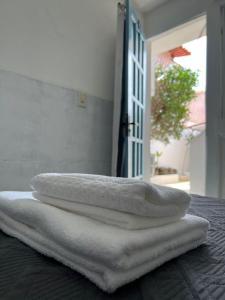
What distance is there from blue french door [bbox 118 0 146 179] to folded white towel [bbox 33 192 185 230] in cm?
145

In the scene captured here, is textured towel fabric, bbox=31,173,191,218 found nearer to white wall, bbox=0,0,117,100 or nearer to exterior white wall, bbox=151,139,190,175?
white wall, bbox=0,0,117,100

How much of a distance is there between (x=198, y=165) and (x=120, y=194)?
144 inches

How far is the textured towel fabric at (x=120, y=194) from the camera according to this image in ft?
1.50

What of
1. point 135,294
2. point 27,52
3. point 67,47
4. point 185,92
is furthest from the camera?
point 185,92

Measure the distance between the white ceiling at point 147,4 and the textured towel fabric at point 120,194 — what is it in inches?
95.7

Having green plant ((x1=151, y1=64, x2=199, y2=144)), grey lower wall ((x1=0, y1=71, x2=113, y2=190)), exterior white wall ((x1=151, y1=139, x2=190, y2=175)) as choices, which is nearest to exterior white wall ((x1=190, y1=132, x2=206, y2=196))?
green plant ((x1=151, y1=64, x2=199, y2=144))

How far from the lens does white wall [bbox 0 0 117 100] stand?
1.50 m

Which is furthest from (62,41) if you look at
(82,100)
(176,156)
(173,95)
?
(176,156)

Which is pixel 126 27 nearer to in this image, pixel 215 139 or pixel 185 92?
pixel 215 139

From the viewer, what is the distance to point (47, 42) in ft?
5.51

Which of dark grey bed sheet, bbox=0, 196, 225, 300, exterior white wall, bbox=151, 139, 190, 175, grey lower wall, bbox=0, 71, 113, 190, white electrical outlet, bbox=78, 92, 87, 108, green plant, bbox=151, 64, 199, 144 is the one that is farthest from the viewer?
exterior white wall, bbox=151, 139, 190, 175

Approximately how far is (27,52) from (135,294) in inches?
62.3

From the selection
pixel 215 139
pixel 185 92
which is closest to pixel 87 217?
pixel 215 139

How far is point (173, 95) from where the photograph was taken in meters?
5.04
